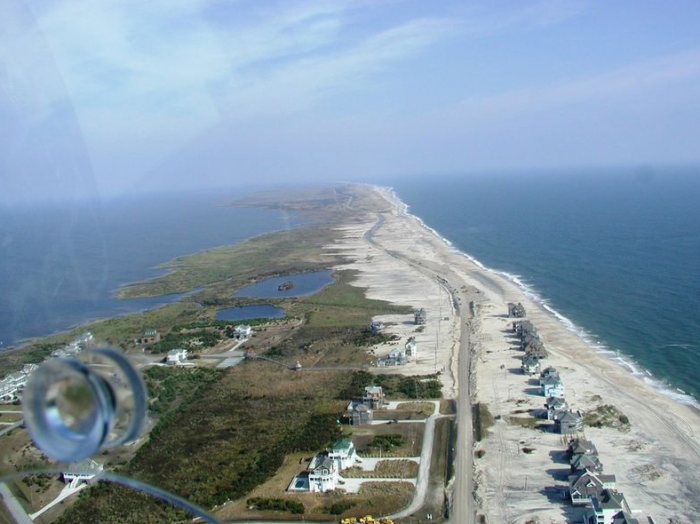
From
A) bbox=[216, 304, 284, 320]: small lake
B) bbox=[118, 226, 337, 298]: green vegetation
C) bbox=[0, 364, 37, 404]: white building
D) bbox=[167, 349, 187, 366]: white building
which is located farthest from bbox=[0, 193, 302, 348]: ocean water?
bbox=[167, 349, 187, 366]: white building

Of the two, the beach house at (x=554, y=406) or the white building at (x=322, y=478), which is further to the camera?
the beach house at (x=554, y=406)

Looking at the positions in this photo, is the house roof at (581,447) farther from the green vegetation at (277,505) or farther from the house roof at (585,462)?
the green vegetation at (277,505)

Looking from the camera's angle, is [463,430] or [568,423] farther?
[463,430]

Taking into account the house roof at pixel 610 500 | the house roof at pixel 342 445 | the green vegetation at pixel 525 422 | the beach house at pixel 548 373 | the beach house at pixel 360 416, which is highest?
the house roof at pixel 342 445

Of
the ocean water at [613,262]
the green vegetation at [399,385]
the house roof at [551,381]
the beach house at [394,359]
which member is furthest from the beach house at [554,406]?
the beach house at [394,359]

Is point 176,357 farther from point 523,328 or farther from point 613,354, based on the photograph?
point 613,354

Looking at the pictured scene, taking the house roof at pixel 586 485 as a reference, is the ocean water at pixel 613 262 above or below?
below

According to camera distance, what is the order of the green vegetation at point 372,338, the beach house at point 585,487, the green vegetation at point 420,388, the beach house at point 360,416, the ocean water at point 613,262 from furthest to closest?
the green vegetation at point 372,338
the ocean water at point 613,262
the green vegetation at point 420,388
the beach house at point 360,416
the beach house at point 585,487

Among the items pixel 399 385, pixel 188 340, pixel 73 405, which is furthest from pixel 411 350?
pixel 73 405

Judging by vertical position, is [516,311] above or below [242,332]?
below
